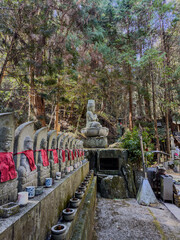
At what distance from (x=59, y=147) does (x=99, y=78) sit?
8.66 metres

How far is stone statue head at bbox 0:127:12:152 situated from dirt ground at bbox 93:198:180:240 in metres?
2.55

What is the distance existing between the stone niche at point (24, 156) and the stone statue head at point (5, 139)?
0.19m

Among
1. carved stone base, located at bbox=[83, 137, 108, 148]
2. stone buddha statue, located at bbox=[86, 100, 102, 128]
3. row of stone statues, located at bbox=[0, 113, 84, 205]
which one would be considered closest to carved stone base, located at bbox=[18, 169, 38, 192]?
row of stone statues, located at bbox=[0, 113, 84, 205]

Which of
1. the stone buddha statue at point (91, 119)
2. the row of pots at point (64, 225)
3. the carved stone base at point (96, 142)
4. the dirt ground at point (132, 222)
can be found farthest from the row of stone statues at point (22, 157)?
the stone buddha statue at point (91, 119)

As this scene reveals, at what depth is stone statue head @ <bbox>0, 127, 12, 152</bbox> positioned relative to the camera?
4.25 ft

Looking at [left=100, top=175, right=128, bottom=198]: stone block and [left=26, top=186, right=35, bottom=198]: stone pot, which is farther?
[left=100, top=175, right=128, bottom=198]: stone block

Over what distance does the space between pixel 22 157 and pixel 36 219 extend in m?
0.59

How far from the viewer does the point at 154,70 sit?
37.6 ft

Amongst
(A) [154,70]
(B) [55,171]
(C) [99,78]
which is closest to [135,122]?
(A) [154,70]

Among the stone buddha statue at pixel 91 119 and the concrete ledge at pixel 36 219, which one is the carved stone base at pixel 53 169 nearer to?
the concrete ledge at pixel 36 219

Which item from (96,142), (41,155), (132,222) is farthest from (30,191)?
(96,142)

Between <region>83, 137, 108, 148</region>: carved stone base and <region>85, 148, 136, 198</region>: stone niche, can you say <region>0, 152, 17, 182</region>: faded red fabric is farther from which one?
<region>83, 137, 108, 148</region>: carved stone base

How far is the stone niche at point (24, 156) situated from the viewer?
4.94 ft

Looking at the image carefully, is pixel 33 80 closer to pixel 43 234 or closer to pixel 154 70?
pixel 43 234
